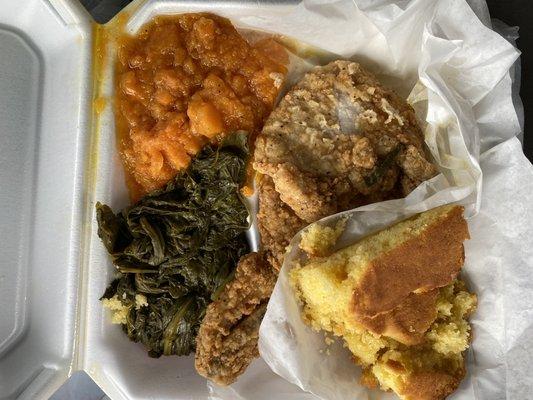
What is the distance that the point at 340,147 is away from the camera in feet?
8.01

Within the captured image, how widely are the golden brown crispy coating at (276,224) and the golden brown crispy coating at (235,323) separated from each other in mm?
84

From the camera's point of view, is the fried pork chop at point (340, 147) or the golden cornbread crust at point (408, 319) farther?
the fried pork chop at point (340, 147)

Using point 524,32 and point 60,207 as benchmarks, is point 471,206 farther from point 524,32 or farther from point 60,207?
point 60,207

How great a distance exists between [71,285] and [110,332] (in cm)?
31

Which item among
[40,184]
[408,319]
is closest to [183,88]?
[40,184]

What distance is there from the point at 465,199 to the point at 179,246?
1395 mm

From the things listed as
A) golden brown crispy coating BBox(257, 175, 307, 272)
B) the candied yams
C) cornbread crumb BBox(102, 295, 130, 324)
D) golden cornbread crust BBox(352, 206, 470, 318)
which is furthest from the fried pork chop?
cornbread crumb BBox(102, 295, 130, 324)

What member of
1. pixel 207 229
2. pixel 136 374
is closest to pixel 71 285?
pixel 136 374

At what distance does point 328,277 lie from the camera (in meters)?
2.10

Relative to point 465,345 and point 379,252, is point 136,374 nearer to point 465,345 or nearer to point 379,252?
point 379,252

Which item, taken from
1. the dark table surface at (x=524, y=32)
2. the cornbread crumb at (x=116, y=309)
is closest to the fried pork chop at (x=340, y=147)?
the dark table surface at (x=524, y=32)

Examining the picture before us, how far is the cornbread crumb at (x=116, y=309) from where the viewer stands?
2.65m

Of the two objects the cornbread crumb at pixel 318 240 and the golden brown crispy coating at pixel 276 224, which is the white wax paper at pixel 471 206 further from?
the golden brown crispy coating at pixel 276 224

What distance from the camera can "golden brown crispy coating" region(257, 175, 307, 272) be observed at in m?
2.48
